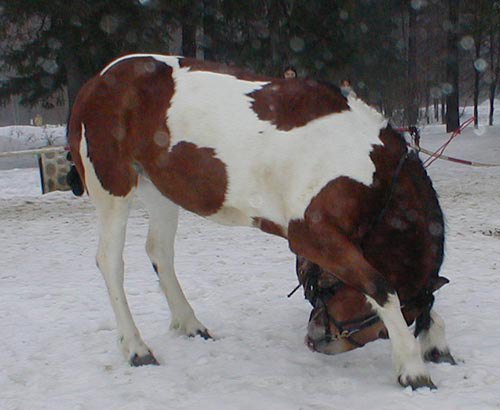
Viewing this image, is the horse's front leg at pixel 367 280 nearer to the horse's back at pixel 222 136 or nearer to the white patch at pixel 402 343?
the white patch at pixel 402 343

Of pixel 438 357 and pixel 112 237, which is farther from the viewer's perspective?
pixel 112 237

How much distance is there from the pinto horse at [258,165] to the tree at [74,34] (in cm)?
1110

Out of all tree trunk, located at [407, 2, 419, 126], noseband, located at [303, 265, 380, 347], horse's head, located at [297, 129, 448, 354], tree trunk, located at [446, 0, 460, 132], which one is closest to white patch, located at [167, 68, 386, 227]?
horse's head, located at [297, 129, 448, 354]

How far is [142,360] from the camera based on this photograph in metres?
3.66

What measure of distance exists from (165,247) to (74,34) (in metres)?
12.0

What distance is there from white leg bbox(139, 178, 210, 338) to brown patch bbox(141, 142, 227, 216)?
56 centimetres

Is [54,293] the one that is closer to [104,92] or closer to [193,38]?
[104,92]

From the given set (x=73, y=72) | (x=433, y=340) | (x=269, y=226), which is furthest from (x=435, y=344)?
(x=73, y=72)

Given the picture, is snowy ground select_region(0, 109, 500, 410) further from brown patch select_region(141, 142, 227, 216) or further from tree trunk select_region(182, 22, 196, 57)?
tree trunk select_region(182, 22, 196, 57)

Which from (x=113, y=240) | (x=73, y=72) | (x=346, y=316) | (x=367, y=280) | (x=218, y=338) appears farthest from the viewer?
(x=73, y=72)

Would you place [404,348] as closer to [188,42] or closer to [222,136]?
[222,136]

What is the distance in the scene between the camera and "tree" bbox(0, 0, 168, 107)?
14309mm

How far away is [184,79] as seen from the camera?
3.66 meters

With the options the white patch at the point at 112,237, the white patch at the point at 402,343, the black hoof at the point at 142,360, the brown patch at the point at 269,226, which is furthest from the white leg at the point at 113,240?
the white patch at the point at 402,343
